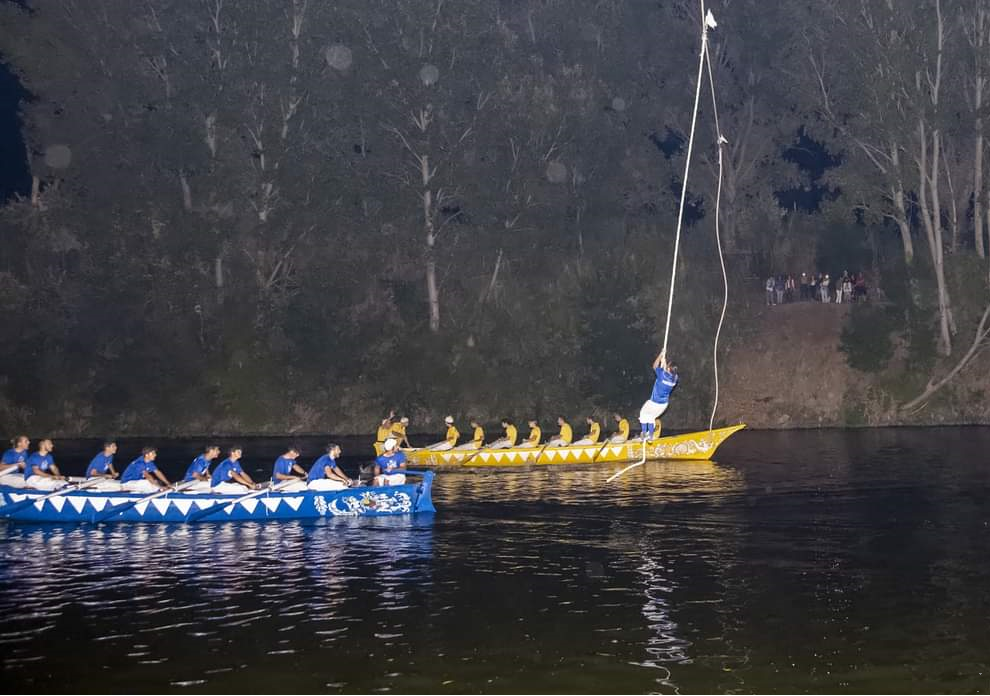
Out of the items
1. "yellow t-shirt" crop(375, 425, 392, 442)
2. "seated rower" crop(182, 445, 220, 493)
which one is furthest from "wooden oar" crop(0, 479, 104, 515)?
"yellow t-shirt" crop(375, 425, 392, 442)

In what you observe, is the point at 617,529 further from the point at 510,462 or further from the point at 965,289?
the point at 965,289

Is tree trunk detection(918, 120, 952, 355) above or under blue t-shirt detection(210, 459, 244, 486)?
above

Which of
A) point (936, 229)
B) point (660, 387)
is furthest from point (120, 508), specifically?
point (936, 229)

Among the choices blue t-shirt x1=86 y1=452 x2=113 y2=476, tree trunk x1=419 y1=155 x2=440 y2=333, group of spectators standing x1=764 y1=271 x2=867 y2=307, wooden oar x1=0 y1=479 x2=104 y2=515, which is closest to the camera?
wooden oar x1=0 y1=479 x2=104 y2=515

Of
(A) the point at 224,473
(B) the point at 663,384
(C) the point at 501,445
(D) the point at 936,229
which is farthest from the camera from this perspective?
(D) the point at 936,229

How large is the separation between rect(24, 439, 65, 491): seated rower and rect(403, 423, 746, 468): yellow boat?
13.5 m

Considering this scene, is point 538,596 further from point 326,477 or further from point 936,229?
point 936,229

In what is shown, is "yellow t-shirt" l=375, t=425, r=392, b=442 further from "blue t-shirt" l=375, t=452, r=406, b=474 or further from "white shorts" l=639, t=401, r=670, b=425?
"white shorts" l=639, t=401, r=670, b=425

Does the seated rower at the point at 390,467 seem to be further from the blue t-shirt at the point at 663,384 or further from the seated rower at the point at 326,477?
the blue t-shirt at the point at 663,384

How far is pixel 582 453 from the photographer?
4369 centimetres

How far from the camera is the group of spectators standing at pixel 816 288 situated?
→ 6062 cm

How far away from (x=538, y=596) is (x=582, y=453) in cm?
2118

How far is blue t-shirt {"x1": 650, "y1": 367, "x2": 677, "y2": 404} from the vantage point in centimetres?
2961

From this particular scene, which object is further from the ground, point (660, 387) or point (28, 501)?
point (660, 387)
